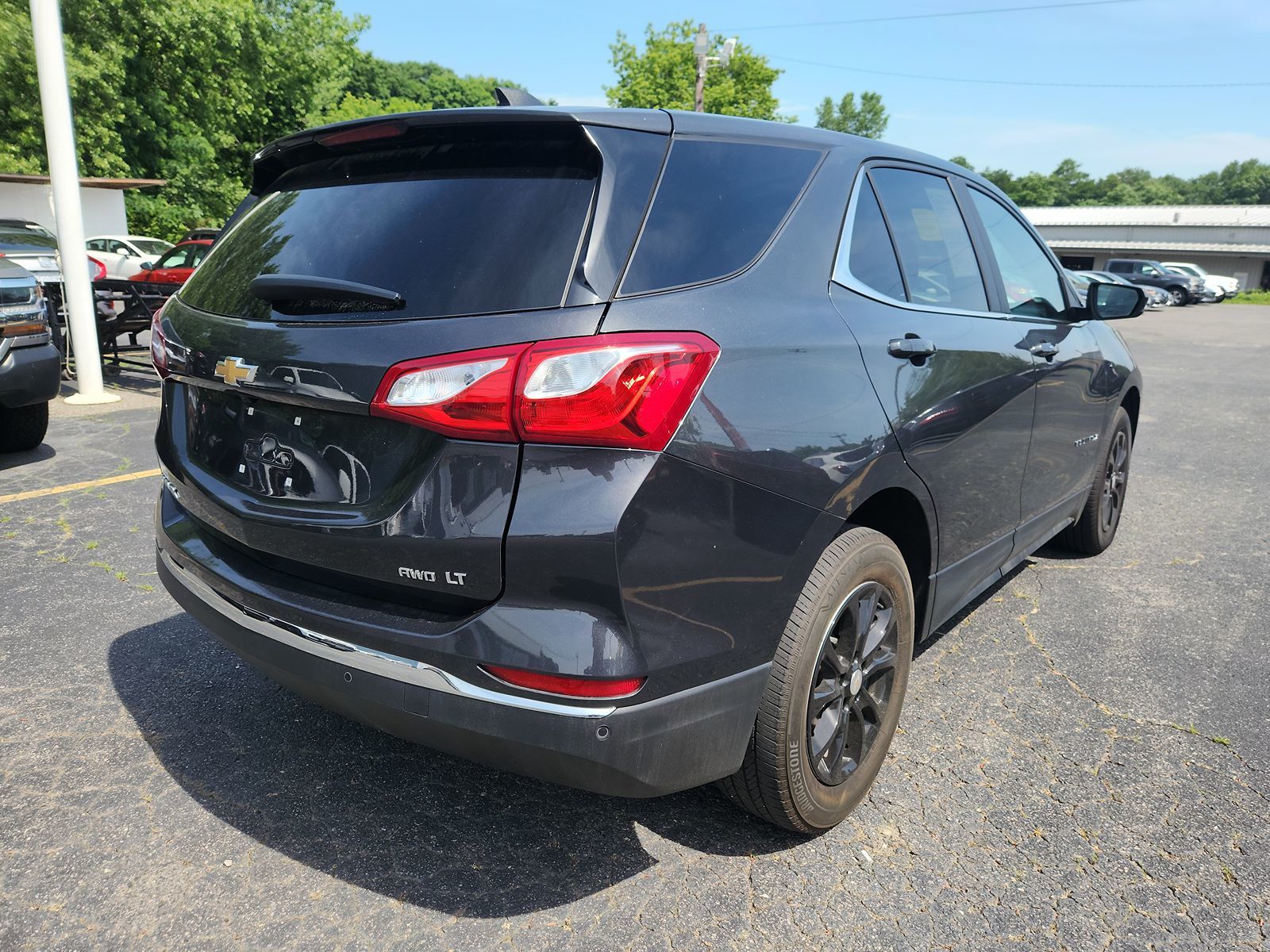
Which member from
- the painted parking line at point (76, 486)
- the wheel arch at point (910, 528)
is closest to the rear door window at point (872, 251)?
the wheel arch at point (910, 528)

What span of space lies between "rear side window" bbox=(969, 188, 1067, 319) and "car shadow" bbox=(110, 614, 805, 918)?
2177 millimetres

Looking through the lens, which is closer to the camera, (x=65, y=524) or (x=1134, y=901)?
(x=1134, y=901)

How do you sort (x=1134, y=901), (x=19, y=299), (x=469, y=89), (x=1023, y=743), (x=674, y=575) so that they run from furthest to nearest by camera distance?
(x=469, y=89)
(x=19, y=299)
(x=1023, y=743)
(x=1134, y=901)
(x=674, y=575)

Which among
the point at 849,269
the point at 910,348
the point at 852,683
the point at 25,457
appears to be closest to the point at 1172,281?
the point at 25,457

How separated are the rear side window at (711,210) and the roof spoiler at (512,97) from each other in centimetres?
43

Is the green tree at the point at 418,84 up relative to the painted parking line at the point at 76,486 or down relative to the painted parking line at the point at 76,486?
up

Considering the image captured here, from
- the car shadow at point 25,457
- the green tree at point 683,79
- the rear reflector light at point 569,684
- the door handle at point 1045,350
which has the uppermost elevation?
the green tree at point 683,79

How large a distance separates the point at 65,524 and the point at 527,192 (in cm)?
391

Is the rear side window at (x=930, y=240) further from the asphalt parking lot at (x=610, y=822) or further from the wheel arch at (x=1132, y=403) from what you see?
the wheel arch at (x=1132, y=403)

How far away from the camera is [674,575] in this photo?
1.85 m

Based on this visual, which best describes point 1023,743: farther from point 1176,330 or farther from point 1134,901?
point 1176,330

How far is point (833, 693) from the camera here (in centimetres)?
237

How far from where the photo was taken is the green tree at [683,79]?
47.7 meters

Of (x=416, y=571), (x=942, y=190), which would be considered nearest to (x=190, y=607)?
(x=416, y=571)
